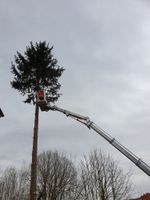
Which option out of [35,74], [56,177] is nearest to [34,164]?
[35,74]

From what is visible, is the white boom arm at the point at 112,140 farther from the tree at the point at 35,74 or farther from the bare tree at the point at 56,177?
the bare tree at the point at 56,177

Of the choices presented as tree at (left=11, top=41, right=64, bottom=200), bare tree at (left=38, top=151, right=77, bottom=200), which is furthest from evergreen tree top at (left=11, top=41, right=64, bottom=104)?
bare tree at (left=38, top=151, right=77, bottom=200)

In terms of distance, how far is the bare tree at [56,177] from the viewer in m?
42.4

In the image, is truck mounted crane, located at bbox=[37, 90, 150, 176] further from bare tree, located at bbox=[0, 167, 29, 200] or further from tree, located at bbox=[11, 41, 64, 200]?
bare tree, located at bbox=[0, 167, 29, 200]

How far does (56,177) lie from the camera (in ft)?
140

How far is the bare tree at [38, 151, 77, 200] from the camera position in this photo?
4244cm

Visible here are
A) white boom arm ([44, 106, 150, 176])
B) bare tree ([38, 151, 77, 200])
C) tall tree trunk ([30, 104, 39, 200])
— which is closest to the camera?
white boom arm ([44, 106, 150, 176])

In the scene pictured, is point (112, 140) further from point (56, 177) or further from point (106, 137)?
point (56, 177)

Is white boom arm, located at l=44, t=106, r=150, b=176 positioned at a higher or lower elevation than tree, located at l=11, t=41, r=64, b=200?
lower

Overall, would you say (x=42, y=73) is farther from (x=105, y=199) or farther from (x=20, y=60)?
(x=105, y=199)

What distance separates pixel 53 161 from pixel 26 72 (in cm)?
2158

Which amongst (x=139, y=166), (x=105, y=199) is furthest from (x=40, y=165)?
(x=139, y=166)

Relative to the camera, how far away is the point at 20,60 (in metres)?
25.2

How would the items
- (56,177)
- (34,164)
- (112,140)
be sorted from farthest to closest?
(56,177) < (34,164) < (112,140)
